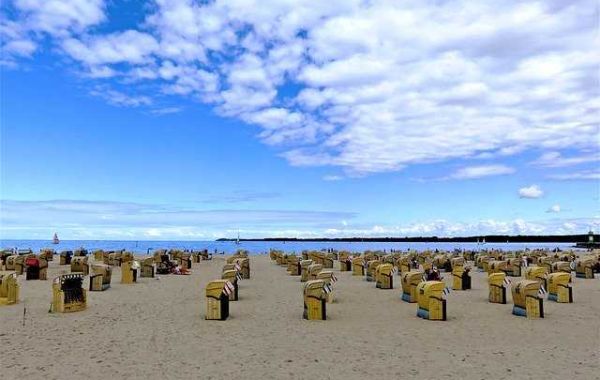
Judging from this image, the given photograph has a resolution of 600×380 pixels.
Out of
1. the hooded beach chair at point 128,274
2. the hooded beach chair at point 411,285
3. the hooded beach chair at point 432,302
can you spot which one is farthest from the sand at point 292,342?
the hooded beach chair at point 128,274

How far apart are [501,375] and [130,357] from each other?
6.42m

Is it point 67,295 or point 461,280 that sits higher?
point 67,295

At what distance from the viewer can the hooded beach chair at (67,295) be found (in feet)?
46.9

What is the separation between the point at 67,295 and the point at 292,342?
7412mm

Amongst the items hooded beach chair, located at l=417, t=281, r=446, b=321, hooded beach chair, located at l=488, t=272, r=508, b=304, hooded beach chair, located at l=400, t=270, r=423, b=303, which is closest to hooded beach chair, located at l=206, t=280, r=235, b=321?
hooded beach chair, located at l=417, t=281, r=446, b=321

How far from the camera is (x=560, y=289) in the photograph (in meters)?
17.6

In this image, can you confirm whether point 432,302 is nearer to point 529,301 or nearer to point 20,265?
point 529,301

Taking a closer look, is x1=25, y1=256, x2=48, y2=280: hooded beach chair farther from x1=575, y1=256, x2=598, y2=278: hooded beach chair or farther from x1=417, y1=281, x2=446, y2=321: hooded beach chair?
x1=575, y1=256, x2=598, y2=278: hooded beach chair

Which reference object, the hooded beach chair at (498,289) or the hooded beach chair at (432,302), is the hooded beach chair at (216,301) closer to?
the hooded beach chair at (432,302)

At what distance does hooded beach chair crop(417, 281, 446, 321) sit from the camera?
13648mm

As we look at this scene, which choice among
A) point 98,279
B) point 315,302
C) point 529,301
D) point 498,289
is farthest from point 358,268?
point 315,302

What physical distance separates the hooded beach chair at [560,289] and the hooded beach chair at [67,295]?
50.3ft

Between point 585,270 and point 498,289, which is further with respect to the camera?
point 585,270

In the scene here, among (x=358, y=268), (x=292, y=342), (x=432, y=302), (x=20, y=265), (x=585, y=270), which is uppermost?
(x=20, y=265)
